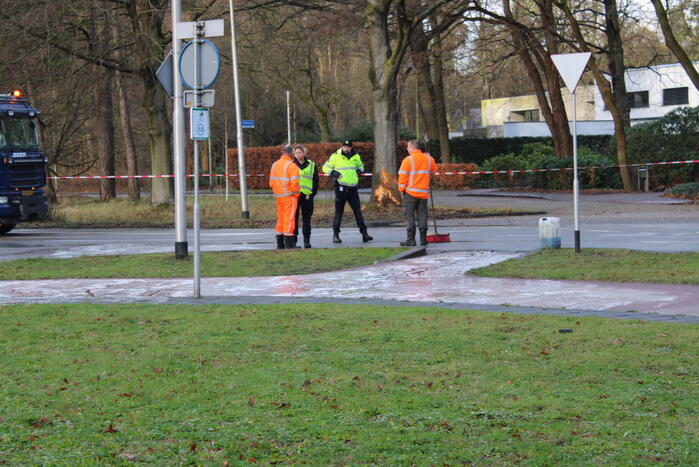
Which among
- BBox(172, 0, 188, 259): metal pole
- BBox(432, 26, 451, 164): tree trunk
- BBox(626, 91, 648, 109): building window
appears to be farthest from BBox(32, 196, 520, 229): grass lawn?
BBox(626, 91, 648, 109): building window

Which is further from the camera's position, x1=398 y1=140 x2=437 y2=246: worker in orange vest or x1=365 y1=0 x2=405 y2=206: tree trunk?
x1=365 y1=0 x2=405 y2=206: tree trunk

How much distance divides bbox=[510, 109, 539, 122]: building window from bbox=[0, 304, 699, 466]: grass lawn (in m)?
75.8

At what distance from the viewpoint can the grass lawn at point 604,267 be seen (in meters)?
12.2

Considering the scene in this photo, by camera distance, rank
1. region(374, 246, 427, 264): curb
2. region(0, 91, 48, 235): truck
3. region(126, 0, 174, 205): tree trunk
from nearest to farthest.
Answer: region(374, 246, 427, 264): curb
region(0, 91, 48, 235): truck
region(126, 0, 174, 205): tree trunk

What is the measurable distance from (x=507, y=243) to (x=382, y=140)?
1081 cm

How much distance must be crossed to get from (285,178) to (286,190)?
20 cm

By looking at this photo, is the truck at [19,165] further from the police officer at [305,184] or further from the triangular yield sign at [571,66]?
the triangular yield sign at [571,66]

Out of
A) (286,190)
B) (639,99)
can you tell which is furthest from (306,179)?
(639,99)

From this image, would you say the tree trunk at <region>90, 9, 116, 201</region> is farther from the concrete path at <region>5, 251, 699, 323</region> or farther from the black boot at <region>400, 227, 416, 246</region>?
the concrete path at <region>5, 251, 699, 323</region>

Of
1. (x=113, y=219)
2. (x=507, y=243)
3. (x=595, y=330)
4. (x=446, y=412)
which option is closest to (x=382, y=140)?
(x=113, y=219)

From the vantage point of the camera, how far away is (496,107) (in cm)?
8450

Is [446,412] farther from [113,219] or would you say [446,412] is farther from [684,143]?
[684,143]

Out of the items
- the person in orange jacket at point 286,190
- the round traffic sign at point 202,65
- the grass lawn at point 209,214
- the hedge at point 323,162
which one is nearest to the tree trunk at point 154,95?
the grass lawn at point 209,214

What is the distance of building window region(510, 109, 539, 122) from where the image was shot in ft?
274
